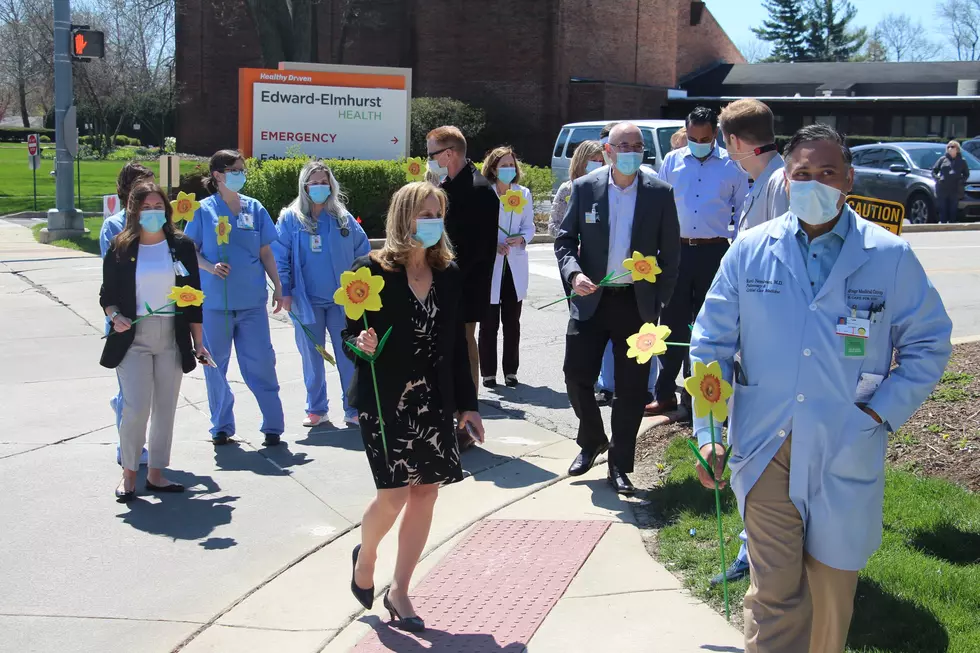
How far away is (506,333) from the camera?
31.0 feet

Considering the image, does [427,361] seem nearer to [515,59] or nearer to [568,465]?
[568,465]

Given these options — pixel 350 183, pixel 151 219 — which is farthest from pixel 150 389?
pixel 350 183

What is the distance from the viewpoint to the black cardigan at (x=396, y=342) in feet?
15.3

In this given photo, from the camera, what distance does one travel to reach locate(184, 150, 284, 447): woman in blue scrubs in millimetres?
7641

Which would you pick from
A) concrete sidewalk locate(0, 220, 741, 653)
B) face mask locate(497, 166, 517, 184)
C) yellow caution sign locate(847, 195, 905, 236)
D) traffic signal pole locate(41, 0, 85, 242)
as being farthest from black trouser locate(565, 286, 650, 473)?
traffic signal pole locate(41, 0, 85, 242)

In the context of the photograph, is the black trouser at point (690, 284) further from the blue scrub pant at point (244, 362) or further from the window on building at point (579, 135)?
the window on building at point (579, 135)

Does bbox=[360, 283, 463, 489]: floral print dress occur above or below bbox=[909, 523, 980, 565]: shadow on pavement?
above

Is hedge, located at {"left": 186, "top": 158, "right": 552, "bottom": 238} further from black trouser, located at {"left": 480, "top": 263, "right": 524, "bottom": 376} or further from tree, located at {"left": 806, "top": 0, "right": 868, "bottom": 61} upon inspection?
tree, located at {"left": 806, "top": 0, "right": 868, "bottom": 61}

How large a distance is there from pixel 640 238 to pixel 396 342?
7.37ft

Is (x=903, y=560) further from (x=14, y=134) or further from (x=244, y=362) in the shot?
(x=14, y=134)

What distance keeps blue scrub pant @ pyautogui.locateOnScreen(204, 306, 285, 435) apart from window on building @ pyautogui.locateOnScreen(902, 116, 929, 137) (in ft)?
120

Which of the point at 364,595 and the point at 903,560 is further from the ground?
the point at 903,560

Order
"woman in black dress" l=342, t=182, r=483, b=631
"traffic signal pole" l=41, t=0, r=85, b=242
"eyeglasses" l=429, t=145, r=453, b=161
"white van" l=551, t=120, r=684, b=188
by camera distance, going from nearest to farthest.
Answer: "woman in black dress" l=342, t=182, r=483, b=631 → "eyeglasses" l=429, t=145, r=453, b=161 → "traffic signal pole" l=41, t=0, r=85, b=242 → "white van" l=551, t=120, r=684, b=188

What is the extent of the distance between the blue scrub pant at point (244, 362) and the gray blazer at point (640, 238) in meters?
2.40
